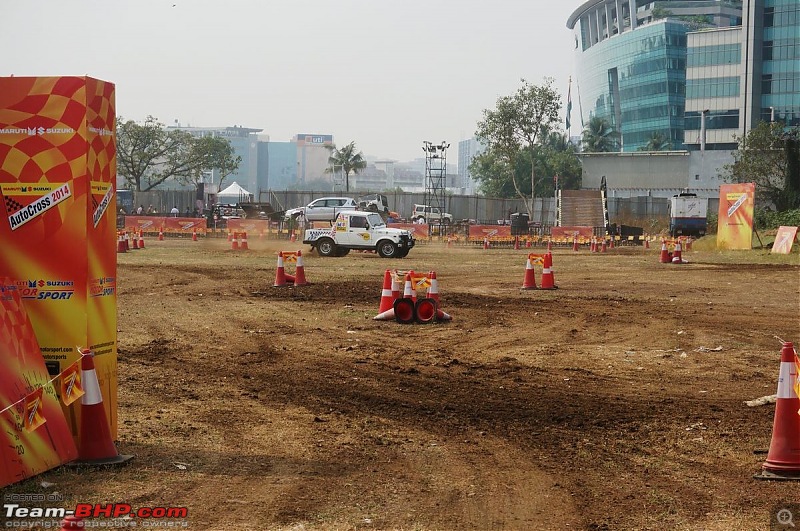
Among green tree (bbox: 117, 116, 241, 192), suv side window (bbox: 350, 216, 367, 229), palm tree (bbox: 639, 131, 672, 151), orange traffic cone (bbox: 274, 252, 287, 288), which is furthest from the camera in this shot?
palm tree (bbox: 639, 131, 672, 151)

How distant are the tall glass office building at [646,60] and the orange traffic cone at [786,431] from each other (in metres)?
138

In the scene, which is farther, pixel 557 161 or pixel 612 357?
pixel 557 161

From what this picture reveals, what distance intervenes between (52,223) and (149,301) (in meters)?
12.5

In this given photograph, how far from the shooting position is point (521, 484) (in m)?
7.03

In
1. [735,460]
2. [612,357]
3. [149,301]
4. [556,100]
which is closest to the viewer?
[735,460]

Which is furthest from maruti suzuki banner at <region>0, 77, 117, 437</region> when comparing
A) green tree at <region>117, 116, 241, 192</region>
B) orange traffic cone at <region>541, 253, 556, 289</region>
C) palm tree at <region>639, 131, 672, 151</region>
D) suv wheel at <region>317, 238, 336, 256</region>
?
palm tree at <region>639, 131, 672, 151</region>

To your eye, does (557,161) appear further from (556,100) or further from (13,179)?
(13,179)

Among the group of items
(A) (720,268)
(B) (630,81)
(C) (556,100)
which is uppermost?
(B) (630,81)

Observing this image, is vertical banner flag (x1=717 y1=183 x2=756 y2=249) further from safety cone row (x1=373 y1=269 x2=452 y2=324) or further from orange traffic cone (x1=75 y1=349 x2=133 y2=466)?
orange traffic cone (x1=75 y1=349 x2=133 y2=466)

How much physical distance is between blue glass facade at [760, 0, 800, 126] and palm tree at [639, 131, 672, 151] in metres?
21.7

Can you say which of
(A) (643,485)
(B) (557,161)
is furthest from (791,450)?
(B) (557,161)

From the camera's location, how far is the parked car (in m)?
60.4

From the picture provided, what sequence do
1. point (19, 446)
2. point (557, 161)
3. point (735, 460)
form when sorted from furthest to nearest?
point (557, 161), point (735, 460), point (19, 446)

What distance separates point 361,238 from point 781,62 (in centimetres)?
8931
